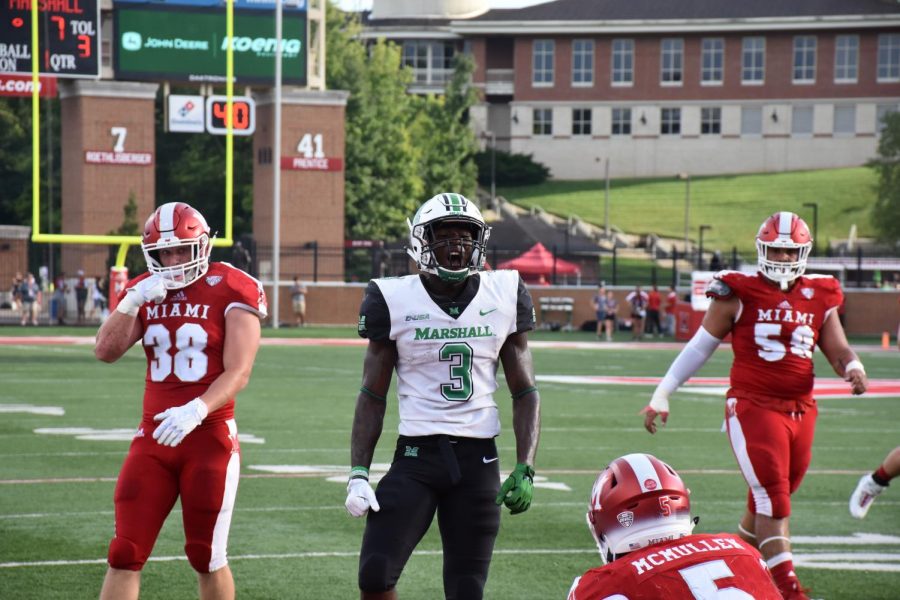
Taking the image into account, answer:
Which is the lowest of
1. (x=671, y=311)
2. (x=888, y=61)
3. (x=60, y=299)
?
(x=671, y=311)

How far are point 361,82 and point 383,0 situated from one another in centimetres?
3298

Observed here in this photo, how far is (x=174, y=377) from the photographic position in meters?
6.65

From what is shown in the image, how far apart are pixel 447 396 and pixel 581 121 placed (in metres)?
84.4

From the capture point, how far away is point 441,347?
611cm

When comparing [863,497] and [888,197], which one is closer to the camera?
[863,497]

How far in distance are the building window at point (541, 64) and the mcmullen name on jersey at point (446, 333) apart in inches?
3286

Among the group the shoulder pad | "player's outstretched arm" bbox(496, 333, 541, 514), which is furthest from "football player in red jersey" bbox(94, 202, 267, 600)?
the shoulder pad

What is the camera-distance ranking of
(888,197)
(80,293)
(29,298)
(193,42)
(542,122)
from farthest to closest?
(542,122), (888,197), (193,42), (80,293), (29,298)

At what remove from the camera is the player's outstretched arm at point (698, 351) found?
8.41 m

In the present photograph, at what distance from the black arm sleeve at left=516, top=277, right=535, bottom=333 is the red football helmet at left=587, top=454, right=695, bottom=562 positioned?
213 centimetres

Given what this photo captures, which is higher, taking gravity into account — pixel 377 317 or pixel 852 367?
pixel 377 317

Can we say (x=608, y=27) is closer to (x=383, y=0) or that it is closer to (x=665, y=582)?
(x=383, y=0)

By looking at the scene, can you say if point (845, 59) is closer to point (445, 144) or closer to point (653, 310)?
point (445, 144)

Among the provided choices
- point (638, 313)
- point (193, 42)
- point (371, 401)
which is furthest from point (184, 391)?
point (193, 42)
